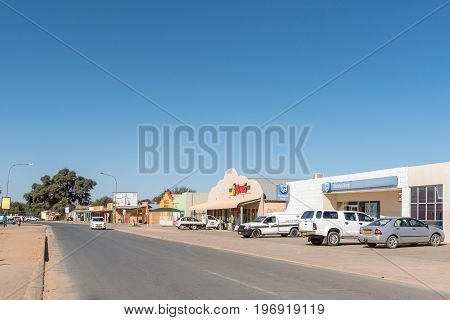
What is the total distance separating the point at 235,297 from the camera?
35.4ft

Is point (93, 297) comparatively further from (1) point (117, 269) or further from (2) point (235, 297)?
(1) point (117, 269)

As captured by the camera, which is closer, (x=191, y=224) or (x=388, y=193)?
(x=388, y=193)

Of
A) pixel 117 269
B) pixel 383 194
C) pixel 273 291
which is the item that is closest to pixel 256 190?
pixel 383 194

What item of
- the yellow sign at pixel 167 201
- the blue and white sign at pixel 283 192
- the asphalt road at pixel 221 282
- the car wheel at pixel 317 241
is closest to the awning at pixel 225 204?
the blue and white sign at pixel 283 192

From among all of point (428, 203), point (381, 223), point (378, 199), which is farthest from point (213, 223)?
point (381, 223)

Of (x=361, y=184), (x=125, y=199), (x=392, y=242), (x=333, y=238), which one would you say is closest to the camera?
(x=392, y=242)

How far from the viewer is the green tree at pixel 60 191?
5935 inches

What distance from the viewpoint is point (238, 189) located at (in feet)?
206

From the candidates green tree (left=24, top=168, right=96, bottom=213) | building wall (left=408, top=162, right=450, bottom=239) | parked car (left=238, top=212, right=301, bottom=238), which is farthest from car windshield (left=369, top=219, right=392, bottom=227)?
green tree (left=24, top=168, right=96, bottom=213)

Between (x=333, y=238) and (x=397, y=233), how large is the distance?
13.7ft

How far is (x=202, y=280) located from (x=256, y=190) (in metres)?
44.6

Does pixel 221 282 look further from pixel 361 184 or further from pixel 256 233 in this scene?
pixel 361 184

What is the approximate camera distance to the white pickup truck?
30469 mm

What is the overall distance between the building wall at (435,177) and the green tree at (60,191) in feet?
416
